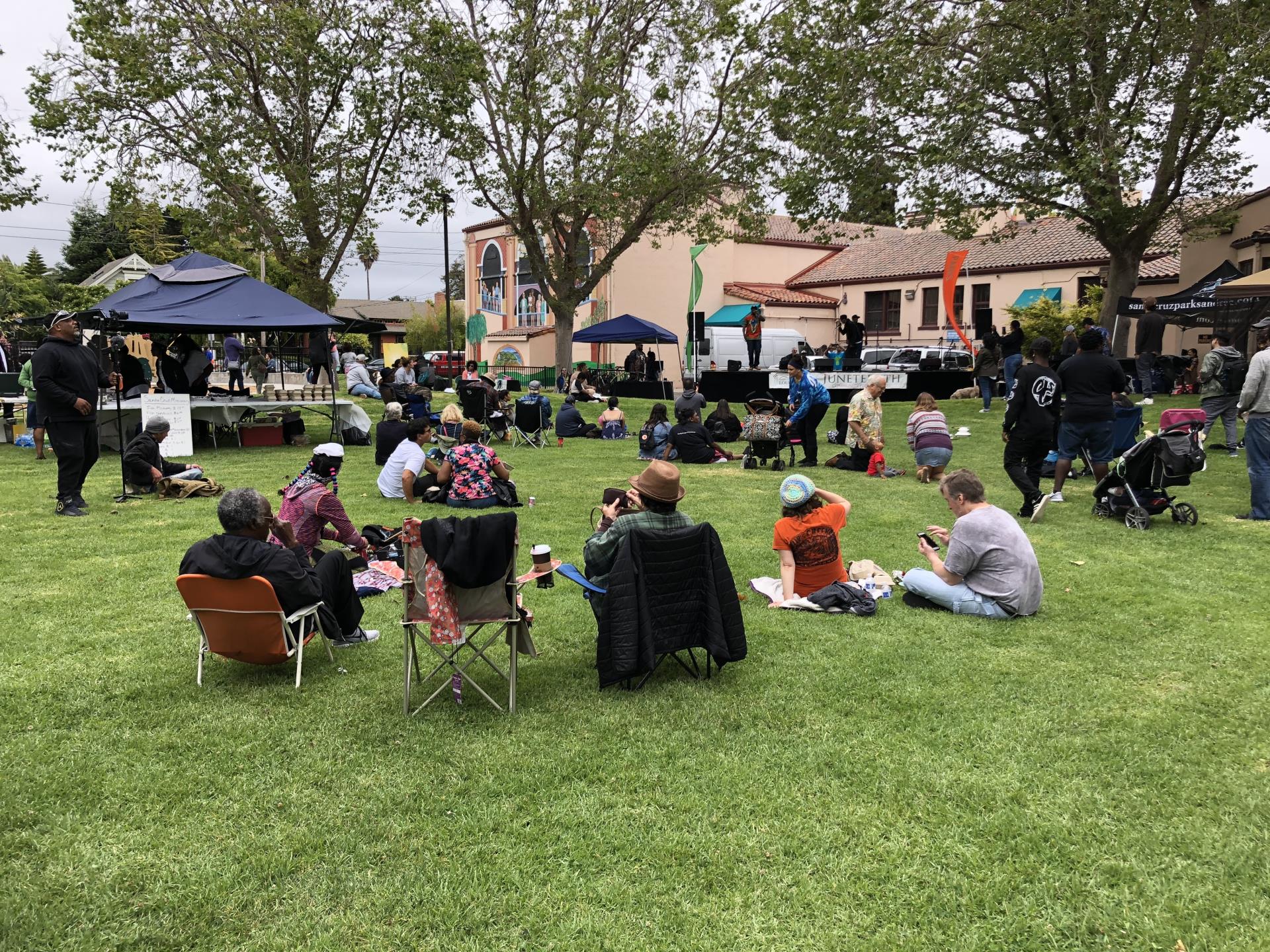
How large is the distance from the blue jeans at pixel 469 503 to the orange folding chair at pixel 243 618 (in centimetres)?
522

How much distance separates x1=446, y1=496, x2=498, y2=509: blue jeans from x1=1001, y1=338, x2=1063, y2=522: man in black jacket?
5.54 m

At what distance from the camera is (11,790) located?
11.5 feet

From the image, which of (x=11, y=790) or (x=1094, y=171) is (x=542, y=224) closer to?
(x=1094, y=171)

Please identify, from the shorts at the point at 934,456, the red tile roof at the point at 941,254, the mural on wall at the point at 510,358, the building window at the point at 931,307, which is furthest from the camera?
the mural on wall at the point at 510,358

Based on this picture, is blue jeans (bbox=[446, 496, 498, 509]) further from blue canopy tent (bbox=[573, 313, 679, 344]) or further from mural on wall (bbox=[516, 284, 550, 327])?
mural on wall (bbox=[516, 284, 550, 327])

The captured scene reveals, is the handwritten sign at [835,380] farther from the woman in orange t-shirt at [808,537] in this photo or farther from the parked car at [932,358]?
the woman in orange t-shirt at [808,537]

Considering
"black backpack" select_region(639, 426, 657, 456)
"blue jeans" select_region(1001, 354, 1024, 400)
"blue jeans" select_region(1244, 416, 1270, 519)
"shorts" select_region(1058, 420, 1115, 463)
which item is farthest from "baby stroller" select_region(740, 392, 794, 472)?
"blue jeans" select_region(1001, 354, 1024, 400)

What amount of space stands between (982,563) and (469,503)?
5.83 meters

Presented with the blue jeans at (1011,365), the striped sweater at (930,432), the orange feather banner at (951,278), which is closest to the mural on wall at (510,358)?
the orange feather banner at (951,278)

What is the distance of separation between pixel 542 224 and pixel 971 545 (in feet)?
67.4

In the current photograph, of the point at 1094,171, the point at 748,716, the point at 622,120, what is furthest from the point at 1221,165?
the point at 748,716

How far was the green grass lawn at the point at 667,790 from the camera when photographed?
9.04ft

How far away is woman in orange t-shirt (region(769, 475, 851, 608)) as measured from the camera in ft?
18.5

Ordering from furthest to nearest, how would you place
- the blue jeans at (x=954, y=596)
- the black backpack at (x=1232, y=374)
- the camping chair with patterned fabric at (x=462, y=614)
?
the black backpack at (x=1232, y=374), the blue jeans at (x=954, y=596), the camping chair with patterned fabric at (x=462, y=614)
